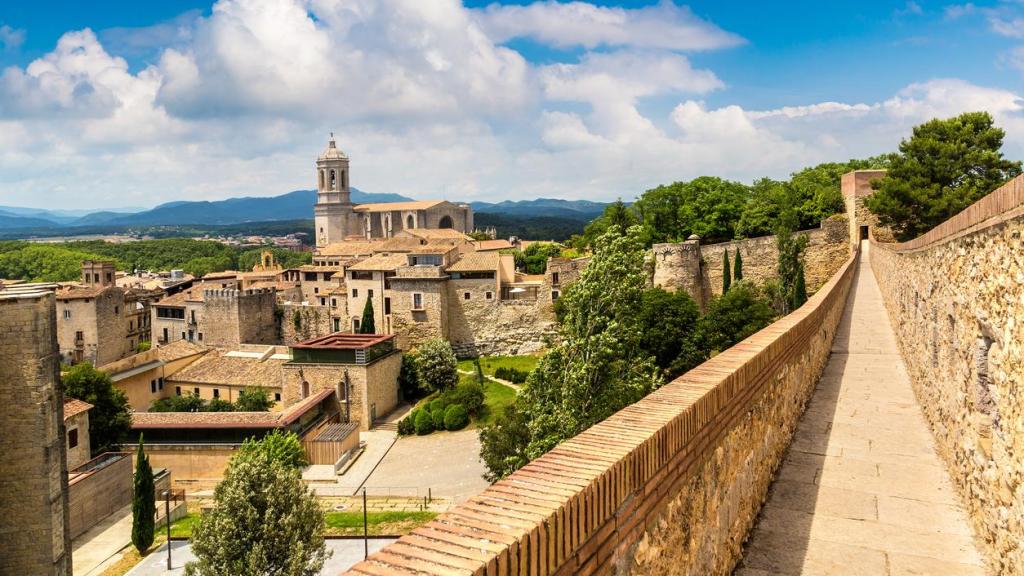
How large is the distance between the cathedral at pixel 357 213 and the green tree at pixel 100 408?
7100cm

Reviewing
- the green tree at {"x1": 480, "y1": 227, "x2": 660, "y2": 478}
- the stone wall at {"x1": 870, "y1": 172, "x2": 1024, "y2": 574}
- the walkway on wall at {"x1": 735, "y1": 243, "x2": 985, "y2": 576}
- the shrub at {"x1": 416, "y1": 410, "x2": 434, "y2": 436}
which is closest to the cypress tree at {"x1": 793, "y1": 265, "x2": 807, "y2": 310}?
the green tree at {"x1": 480, "y1": 227, "x2": 660, "y2": 478}

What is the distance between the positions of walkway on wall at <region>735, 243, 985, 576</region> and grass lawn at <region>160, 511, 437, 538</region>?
15.4 metres

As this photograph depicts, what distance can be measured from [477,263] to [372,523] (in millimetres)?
25925

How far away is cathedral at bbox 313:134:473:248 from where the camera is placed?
101438mm

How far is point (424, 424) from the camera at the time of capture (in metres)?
32.8

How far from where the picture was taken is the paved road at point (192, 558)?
1944cm

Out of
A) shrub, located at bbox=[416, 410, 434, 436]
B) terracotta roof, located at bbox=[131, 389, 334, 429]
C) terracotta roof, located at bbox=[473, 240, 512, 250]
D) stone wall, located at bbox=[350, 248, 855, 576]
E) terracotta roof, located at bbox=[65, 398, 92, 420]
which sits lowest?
shrub, located at bbox=[416, 410, 434, 436]

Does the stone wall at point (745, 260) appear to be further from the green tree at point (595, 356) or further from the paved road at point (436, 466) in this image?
the green tree at point (595, 356)

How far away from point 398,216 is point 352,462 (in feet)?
246

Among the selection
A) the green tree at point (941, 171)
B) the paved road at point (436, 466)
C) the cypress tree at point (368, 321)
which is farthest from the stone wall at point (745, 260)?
the cypress tree at point (368, 321)

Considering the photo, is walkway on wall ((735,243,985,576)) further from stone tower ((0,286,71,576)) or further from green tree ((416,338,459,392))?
green tree ((416,338,459,392))

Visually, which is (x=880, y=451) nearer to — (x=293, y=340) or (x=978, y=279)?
(x=978, y=279)

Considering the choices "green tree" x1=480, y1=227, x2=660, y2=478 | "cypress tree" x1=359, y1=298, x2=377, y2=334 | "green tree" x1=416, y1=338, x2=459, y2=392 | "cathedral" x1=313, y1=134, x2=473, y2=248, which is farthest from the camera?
"cathedral" x1=313, y1=134, x2=473, y2=248

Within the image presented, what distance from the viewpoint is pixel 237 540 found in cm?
1762
